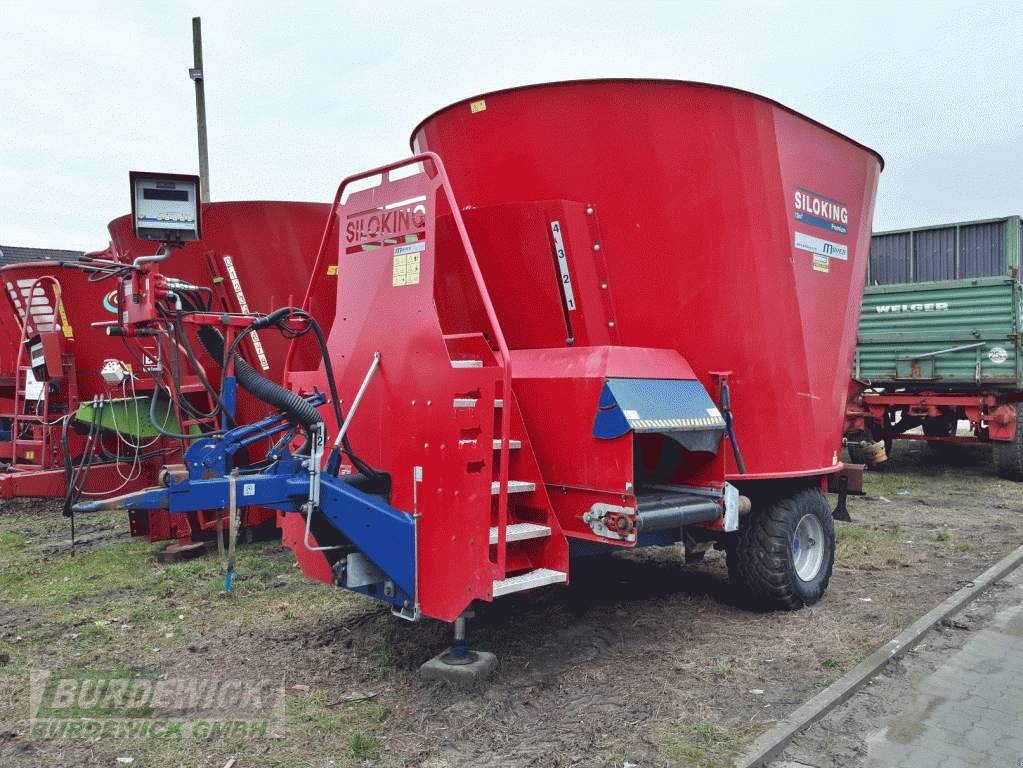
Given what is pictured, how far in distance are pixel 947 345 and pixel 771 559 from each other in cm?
722

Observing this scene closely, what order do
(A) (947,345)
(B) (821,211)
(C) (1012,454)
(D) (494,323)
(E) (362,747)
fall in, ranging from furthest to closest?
(A) (947,345), (C) (1012,454), (B) (821,211), (D) (494,323), (E) (362,747)

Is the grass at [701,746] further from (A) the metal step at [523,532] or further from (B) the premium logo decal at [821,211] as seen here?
(B) the premium logo decal at [821,211]

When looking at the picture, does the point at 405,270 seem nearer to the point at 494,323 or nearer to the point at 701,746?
the point at 494,323

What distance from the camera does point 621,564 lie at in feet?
20.2

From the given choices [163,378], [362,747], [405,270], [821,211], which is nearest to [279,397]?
[405,270]

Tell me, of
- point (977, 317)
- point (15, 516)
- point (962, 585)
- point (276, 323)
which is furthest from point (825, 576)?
point (15, 516)

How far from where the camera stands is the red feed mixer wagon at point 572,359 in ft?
12.0

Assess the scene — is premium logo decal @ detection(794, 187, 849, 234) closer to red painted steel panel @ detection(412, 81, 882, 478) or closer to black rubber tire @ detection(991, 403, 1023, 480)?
red painted steel panel @ detection(412, 81, 882, 478)

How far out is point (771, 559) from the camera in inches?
188

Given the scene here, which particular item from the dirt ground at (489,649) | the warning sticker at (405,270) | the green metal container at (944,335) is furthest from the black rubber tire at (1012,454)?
Answer: the warning sticker at (405,270)

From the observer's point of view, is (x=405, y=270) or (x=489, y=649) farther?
(x=489, y=649)

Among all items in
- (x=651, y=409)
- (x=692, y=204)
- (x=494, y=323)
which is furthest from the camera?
(x=692, y=204)

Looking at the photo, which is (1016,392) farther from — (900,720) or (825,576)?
(900,720)

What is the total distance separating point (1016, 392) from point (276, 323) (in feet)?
32.5
